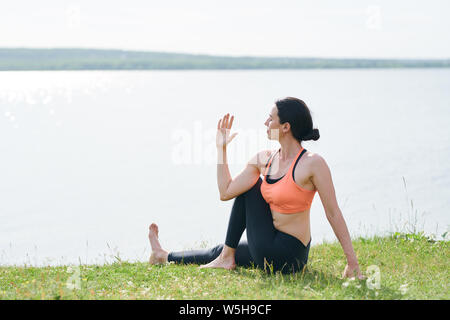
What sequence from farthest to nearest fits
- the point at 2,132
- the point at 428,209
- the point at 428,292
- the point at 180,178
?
the point at 2,132
the point at 180,178
the point at 428,209
the point at 428,292

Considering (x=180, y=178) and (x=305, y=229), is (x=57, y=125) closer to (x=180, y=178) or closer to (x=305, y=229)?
(x=180, y=178)

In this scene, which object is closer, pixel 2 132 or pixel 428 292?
pixel 428 292

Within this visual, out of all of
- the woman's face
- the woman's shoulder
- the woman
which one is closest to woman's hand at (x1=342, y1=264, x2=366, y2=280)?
the woman

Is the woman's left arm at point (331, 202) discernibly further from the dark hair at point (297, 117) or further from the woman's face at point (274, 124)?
the woman's face at point (274, 124)

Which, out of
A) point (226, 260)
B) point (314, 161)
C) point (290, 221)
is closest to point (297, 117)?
point (314, 161)

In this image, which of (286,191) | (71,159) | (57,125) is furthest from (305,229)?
(57,125)

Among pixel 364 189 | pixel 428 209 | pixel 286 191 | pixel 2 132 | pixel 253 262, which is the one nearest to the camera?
pixel 286 191

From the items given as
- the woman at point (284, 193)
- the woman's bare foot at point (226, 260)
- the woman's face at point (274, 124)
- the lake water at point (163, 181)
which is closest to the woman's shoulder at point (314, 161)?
the woman at point (284, 193)

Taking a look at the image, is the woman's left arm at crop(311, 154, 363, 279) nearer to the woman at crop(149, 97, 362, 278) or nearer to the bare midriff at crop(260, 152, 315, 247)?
the woman at crop(149, 97, 362, 278)

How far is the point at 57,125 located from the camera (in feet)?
89.9
